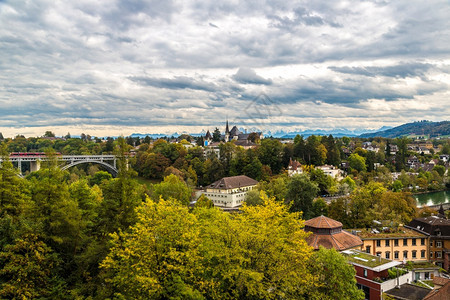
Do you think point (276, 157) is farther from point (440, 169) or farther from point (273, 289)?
point (273, 289)

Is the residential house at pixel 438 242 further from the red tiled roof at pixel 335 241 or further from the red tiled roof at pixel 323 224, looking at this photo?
the red tiled roof at pixel 323 224

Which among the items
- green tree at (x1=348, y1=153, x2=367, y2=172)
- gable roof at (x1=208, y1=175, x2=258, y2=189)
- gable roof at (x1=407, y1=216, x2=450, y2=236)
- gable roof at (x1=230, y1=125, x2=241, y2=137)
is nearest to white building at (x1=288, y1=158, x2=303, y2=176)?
gable roof at (x1=208, y1=175, x2=258, y2=189)

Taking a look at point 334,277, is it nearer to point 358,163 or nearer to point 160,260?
point 160,260

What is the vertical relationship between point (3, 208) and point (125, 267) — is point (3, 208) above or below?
above

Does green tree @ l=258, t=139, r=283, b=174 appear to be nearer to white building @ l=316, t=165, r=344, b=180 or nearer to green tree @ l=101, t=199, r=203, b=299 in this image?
white building @ l=316, t=165, r=344, b=180

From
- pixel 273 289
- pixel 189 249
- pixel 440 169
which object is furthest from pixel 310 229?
pixel 440 169

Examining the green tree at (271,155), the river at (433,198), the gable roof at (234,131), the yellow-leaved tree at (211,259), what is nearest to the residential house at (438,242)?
the yellow-leaved tree at (211,259)

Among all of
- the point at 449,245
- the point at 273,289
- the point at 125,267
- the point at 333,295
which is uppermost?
the point at 125,267
